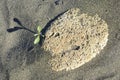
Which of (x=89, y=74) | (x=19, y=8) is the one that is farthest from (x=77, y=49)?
(x=19, y=8)

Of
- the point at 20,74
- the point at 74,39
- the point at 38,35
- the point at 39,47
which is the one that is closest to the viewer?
the point at 20,74

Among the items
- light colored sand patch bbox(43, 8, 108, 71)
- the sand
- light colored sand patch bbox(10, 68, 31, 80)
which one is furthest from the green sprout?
light colored sand patch bbox(10, 68, 31, 80)

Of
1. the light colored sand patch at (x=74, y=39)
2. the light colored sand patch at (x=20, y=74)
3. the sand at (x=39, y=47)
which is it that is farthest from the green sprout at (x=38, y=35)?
the light colored sand patch at (x=20, y=74)

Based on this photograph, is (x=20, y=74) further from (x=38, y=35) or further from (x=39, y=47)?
(x=38, y=35)

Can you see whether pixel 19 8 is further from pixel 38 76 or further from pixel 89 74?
pixel 89 74

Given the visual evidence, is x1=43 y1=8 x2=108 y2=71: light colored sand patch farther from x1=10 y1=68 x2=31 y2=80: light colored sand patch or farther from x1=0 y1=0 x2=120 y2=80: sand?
x1=10 y1=68 x2=31 y2=80: light colored sand patch

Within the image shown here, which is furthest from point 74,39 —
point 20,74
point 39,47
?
point 20,74

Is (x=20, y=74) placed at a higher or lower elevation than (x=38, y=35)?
lower

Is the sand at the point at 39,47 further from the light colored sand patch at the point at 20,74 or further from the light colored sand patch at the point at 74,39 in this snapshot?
the light colored sand patch at the point at 74,39

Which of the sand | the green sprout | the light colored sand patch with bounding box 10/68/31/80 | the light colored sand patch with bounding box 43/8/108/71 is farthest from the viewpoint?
the green sprout
